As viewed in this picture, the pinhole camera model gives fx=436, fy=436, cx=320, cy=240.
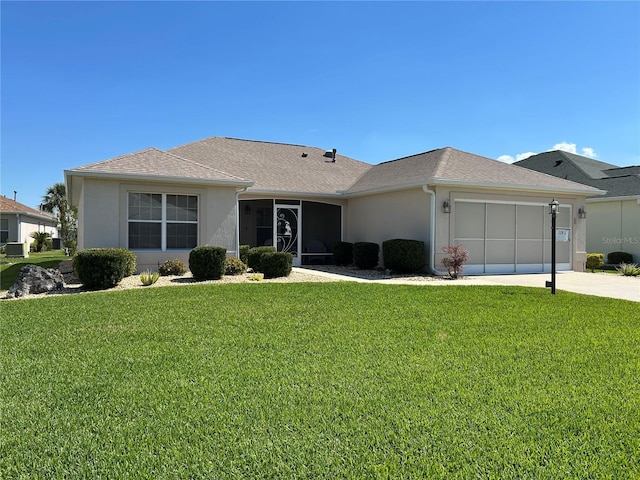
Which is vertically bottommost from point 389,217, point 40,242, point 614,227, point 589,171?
point 40,242

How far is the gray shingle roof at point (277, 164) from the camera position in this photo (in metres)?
18.5

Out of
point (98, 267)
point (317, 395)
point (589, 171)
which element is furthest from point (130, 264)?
point (589, 171)

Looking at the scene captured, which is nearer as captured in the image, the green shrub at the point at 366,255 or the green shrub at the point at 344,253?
the green shrub at the point at 366,255

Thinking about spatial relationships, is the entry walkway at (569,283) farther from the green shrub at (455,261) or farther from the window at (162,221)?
the window at (162,221)

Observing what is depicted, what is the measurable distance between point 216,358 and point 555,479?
11.6ft

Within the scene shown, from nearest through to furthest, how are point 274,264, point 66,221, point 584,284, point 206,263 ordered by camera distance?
point 206,263, point 584,284, point 274,264, point 66,221

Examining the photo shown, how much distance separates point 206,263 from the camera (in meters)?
12.1

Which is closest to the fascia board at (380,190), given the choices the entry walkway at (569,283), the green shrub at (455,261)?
the green shrub at (455,261)

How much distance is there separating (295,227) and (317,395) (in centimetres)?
1467

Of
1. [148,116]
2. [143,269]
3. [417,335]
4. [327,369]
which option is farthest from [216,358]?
[148,116]

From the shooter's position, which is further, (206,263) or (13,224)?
(13,224)

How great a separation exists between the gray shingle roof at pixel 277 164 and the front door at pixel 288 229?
98 cm

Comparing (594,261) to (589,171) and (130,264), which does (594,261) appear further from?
(130,264)

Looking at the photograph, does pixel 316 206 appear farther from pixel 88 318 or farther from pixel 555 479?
pixel 555 479
